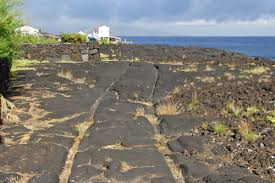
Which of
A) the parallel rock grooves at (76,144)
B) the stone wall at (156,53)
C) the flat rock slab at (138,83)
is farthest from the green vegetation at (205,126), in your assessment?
the stone wall at (156,53)

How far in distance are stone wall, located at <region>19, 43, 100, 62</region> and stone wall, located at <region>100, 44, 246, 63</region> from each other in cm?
103

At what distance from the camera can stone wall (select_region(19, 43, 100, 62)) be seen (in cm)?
3513

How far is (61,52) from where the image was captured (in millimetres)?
36375

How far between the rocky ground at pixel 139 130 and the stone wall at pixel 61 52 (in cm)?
1085

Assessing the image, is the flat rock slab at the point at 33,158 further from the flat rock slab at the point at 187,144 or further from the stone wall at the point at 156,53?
the stone wall at the point at 156,53

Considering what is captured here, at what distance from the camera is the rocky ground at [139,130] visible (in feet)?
36.4

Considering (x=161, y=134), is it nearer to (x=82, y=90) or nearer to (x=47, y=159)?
(x=47, y=159)

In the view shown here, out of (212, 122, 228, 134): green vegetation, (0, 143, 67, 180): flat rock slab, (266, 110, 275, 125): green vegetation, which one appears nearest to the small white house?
(266, 110, 275, 125): green vegetation

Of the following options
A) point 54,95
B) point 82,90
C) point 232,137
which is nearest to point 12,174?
point 232,137

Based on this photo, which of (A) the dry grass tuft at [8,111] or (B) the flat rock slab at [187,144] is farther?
(A) the dry grass tuft at [8,111]

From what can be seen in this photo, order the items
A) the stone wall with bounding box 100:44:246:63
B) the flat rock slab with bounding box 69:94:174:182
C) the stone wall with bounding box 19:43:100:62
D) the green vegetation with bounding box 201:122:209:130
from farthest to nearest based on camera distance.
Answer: the stone wall with bounding box 100:44:246:63 < the stone wall with bounding box 19:43:100:62 < the green vegetation with bounding box 201:122:209:130 < the flat rock slab with bounding box 69:94:174:182

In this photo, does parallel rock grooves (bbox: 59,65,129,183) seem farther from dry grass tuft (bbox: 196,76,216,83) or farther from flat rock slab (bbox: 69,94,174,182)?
dry grass tuft (bbox: 196,76,216,83)

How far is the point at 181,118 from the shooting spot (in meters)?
15.8

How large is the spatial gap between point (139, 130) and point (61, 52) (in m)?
22.9
